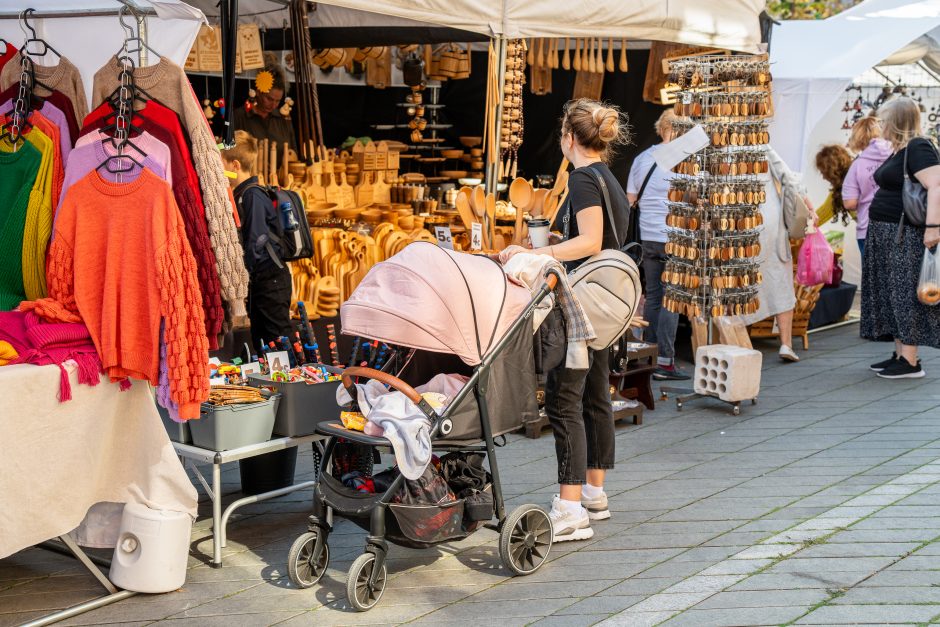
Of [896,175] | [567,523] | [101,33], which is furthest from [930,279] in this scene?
[101,33]

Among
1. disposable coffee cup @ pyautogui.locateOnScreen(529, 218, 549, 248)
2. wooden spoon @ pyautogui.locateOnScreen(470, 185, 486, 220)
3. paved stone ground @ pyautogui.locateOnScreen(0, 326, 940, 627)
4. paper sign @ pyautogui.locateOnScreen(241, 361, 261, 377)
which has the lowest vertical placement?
paved stone ground @ pyautogui.locateOnScreen(0, 326, 940, 627)

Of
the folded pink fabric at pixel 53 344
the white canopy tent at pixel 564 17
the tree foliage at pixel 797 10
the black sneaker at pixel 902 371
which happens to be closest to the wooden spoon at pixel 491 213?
the white canopy tent at pixel 564 17

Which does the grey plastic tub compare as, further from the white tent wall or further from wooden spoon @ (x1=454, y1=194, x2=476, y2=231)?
wooden spoon @ (x1=454, y1=194, x2=476, y2=231)

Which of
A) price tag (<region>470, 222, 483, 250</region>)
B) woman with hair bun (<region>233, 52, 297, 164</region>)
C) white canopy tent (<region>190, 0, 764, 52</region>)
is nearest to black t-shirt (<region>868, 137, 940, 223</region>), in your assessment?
white canopy tent (<region>190, 0, 764, 52</region>)

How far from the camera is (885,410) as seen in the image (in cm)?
686

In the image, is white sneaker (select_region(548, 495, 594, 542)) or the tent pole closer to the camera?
white sneaker (select_region(548, 495, 594, 542))

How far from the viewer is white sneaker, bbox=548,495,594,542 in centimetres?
448

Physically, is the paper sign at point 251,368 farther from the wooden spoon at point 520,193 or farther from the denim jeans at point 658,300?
the denim jeans at point 658,300

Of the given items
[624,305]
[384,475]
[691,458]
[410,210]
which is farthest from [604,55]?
[384,475]

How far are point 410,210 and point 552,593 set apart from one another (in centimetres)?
438

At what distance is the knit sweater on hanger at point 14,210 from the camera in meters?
4.06

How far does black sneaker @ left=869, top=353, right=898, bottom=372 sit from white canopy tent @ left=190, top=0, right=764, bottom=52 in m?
2.35

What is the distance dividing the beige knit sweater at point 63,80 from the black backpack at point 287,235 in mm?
1748

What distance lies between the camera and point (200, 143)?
3.98 meters
